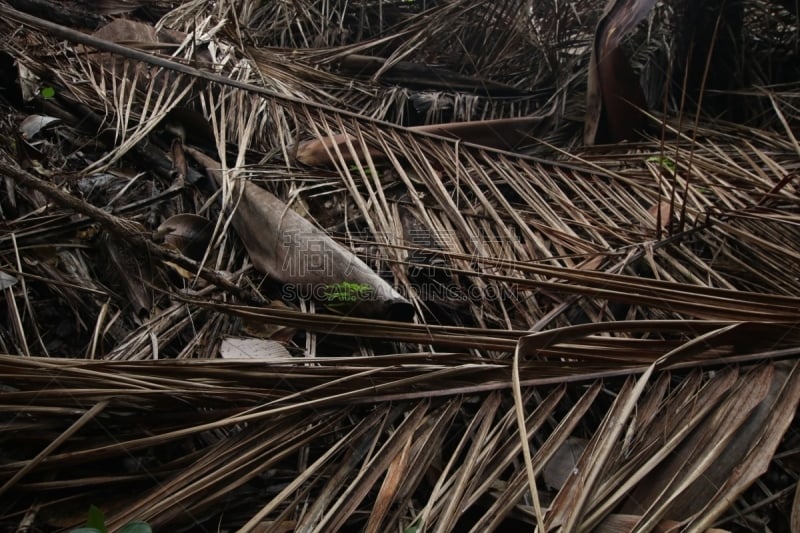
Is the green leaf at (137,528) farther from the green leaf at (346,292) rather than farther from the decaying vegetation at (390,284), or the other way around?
the green leaf at (346,292)

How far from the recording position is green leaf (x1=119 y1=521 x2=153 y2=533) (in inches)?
26.5

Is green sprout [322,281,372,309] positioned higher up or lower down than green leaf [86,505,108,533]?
higher up

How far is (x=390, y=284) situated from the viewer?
1216 mm

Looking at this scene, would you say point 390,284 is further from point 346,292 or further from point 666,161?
point 666,161

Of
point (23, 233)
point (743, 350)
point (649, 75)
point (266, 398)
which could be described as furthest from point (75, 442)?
point (649, 75)

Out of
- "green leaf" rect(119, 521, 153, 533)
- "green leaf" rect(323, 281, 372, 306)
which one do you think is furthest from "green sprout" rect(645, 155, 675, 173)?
"green leaf" rect(119, 521, 153, 533)

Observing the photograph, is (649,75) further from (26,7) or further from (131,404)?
(26,7)

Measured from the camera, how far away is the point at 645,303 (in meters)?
0.91

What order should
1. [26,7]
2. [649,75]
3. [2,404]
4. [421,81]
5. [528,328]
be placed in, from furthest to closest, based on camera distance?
[421,81]
[649,75]
[26,7]
[528,328]
[2,404]

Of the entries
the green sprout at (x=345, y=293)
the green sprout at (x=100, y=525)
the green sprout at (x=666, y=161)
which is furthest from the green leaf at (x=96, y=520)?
the green sprout at (x=666, y=161)

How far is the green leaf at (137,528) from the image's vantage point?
674 millimetres

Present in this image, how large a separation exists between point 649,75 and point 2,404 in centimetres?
242

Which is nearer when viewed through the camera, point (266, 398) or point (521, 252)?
point (266, 398)

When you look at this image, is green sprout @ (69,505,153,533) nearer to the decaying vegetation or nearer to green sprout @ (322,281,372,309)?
the decaying vegetation
